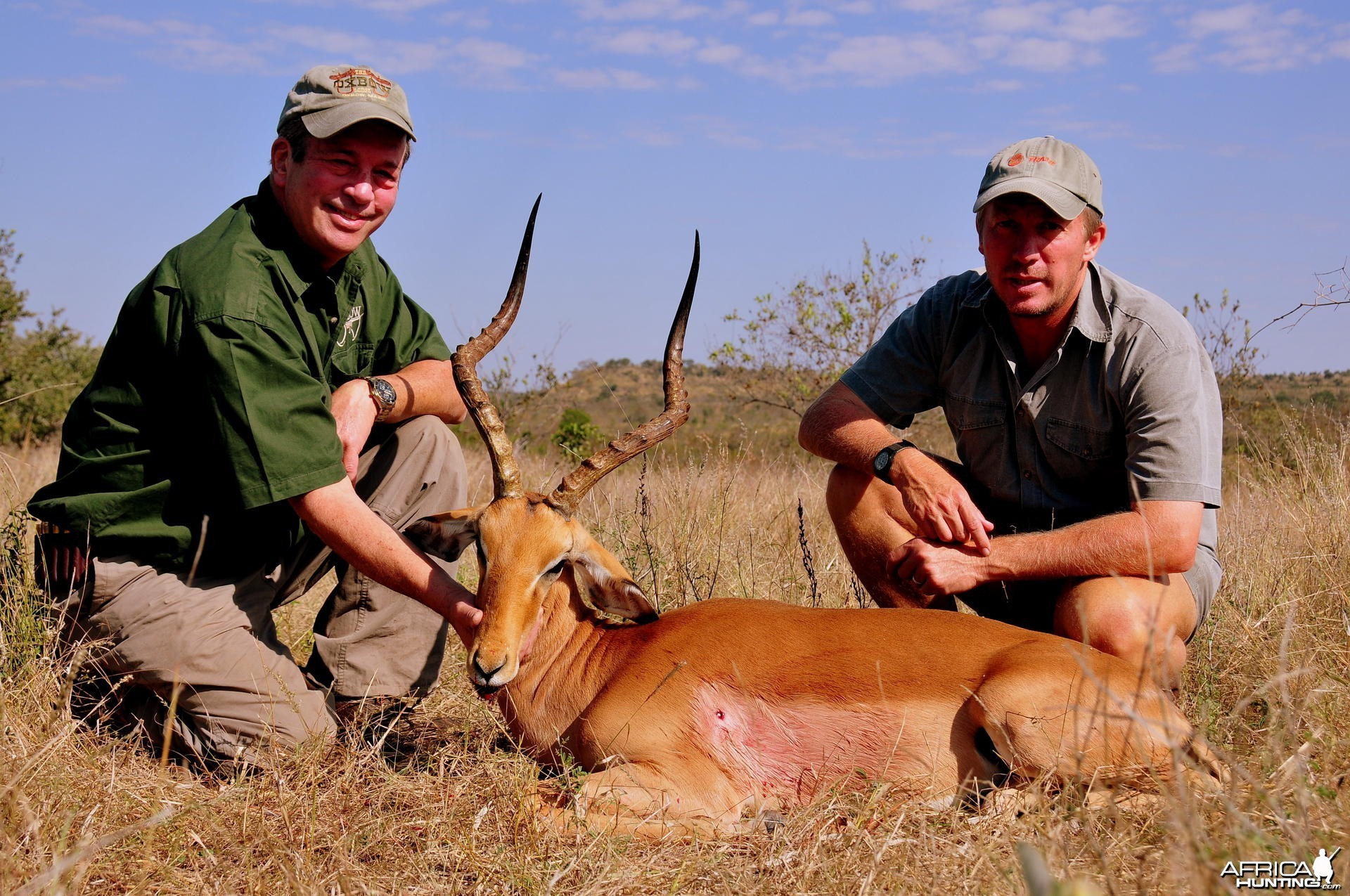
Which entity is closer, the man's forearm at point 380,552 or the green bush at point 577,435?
the man's forearm at point 380,552

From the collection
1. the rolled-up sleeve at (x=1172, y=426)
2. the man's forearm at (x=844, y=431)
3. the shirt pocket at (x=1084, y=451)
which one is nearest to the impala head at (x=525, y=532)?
the man's forearm at (x=844, y=431)

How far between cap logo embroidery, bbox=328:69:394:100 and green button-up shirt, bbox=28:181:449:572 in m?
0.59

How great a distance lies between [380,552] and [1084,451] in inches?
117

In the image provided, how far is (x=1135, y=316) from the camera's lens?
15.5 ft

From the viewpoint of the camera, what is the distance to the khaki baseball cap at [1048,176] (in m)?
4.67

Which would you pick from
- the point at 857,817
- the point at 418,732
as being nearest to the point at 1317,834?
the point at 857,817

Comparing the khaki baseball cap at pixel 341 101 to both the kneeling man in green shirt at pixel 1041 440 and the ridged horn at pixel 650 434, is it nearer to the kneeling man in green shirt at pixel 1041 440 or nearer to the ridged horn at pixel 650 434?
the ridged horn at pixel 650 434

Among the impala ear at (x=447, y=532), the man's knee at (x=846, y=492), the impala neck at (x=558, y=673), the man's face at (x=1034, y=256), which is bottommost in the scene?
the impala neck at (x=558, y=673)

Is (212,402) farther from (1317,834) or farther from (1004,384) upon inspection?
(1317,834)

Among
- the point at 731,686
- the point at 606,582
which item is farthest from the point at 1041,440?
the point at 606,582

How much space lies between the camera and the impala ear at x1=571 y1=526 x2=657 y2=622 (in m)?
4.53

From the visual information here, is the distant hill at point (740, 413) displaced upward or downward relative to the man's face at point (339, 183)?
downward

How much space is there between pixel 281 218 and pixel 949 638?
3.21 metres

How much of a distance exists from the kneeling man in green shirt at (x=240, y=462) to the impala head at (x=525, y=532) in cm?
18
